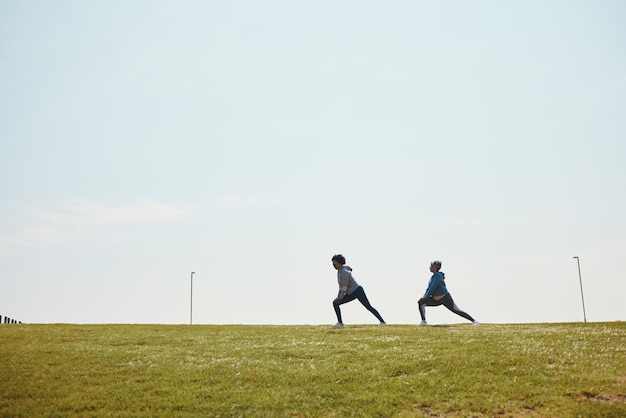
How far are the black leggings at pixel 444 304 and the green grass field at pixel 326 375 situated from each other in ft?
12.1

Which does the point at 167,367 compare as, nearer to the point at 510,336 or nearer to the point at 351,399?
the point at 351,399

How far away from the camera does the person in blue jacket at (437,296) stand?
86.8 feet

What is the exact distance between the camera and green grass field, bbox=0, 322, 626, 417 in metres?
14.3

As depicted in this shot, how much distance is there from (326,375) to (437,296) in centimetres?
1142

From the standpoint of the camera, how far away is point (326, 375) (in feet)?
53.8

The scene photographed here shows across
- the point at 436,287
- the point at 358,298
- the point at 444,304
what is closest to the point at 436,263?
the point at 436,287

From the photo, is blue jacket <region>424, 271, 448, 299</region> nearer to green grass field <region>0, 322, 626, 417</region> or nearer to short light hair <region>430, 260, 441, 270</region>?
short light hair <region>430, 260, 441, 270</region>

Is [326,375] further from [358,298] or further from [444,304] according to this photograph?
[444,304]

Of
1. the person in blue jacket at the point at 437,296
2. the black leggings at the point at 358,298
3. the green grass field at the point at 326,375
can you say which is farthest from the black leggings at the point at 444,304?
the green grass field at the point at 326,375

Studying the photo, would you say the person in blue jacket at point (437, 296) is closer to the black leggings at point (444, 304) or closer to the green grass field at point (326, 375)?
the black leggings at point (444, 304)

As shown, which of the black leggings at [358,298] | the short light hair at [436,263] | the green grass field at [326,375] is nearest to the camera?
the green grass field at [326,375]

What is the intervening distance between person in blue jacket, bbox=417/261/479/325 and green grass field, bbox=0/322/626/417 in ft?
12.1

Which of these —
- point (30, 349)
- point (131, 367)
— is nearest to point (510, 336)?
point (131, 367)

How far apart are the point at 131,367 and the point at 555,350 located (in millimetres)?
13575
